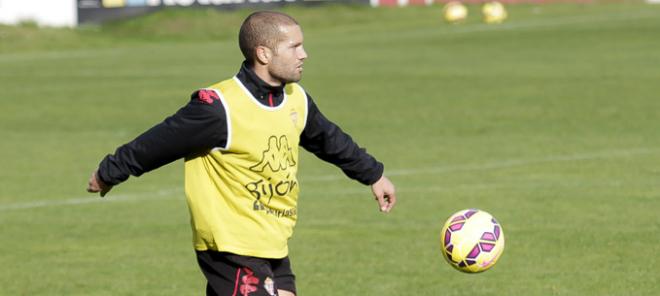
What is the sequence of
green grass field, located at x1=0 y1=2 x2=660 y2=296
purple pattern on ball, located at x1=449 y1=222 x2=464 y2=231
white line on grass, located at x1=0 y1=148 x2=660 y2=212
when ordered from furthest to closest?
white line on grass, located at x1=0 y1=148 x2=660 y2=212 → green grass field, located at x1=0 y1=2 x2=660 y2=296 → purple pattern on ball, located at x1=449 y1=222 x2=464 y2=231

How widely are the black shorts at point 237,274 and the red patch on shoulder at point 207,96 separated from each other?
71 centimetres

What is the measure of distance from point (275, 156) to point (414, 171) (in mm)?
8551

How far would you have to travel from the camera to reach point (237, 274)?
6.52m

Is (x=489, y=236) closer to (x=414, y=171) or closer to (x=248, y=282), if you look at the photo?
(x=248, y=282)

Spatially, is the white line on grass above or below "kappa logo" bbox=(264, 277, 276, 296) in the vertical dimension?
below

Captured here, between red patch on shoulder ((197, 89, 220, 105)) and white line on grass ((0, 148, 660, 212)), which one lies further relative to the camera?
white line on grass ((0, 148, 660, 212))

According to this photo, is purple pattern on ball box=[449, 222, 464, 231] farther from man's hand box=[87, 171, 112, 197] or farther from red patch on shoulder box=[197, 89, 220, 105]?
man's hand box=[87, 171, 112, 197]

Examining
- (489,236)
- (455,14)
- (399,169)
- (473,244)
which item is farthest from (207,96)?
(455,14)

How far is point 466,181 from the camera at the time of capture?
14.2 m

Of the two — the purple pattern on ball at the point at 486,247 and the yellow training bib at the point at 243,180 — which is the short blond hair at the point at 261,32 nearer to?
the yellow training bib at the point at 243,180

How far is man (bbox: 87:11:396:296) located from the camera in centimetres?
644

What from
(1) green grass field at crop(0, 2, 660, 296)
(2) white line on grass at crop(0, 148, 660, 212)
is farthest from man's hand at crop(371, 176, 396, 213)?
(2) white line on grass at crop(0, 148, 660, 212)

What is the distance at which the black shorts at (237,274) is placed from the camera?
646 centimetres

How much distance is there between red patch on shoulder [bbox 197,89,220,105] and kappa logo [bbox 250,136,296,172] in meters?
0.33
